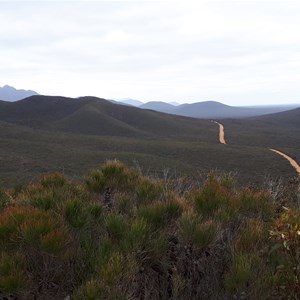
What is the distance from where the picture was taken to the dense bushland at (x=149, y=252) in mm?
2686

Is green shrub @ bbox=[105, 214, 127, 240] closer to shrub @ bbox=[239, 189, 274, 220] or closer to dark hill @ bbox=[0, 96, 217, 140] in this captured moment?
shrub @ bbox=[239, 189, 274, 220]

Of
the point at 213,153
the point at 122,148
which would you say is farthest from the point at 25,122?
the point at 213,153

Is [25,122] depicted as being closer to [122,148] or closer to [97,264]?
[122,148]

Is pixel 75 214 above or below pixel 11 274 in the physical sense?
above

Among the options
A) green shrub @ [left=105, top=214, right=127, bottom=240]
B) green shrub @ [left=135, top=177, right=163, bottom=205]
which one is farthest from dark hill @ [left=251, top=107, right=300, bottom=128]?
green shrub @ [left=105, top=214, right=127, bottom=240]

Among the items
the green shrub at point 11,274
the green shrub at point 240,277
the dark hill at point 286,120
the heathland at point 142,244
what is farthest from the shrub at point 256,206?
the dark hill at point 286,120

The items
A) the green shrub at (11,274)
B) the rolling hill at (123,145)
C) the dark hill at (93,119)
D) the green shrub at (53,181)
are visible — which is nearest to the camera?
the green shrub at (11,274)

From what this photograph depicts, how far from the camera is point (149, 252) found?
3078 mm

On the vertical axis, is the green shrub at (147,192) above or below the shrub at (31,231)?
below

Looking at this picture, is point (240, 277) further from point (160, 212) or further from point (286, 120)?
point (286, 120)

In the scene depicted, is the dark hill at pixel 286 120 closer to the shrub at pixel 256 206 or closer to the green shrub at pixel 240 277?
the shrub at pixel 256 206

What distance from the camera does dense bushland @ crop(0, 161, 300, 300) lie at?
269 centimetres

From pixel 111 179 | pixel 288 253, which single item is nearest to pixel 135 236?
pixel 288 253

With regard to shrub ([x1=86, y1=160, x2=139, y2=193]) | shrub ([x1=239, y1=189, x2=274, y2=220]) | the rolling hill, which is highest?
shrub ([x1=86, y1=160, x2=139, y2=193])
